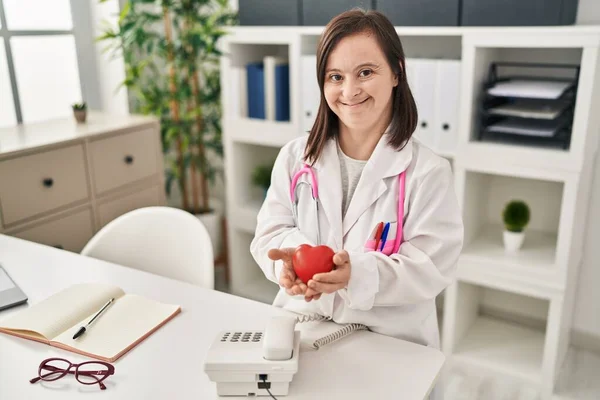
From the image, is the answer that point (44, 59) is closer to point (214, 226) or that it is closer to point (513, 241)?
point (214, 226)

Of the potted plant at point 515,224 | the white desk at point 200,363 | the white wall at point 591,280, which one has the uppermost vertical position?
the white desk at point 200,363

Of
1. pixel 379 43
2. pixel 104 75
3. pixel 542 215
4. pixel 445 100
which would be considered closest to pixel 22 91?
pixel 104 75

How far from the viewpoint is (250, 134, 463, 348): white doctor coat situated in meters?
1.16

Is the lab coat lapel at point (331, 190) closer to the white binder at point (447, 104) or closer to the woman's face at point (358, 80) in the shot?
the woman's face at point (358, 80)

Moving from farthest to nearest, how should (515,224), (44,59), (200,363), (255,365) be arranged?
(44,59), (515,224), (200,363), (255,365)

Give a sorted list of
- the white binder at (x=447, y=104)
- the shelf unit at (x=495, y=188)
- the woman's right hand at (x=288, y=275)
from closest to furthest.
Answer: the woman's right hand at (x=288, y=275) < the shelf unit at (x=495, y=188) < the white binder at (x=447, y=104)

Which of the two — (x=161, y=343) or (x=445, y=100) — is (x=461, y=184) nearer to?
(x=445, y=100)

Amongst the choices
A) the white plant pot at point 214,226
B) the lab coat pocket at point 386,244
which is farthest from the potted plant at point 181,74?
the lab coat pocket at point 386,244

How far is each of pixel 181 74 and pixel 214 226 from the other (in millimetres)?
822

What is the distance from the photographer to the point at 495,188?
2.45 meters

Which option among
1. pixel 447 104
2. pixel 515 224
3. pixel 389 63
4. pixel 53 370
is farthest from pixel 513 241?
pixel 53 370

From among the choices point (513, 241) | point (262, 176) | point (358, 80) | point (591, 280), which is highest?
point (358, 80)

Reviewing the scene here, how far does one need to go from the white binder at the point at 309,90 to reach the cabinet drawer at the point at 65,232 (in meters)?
0.96

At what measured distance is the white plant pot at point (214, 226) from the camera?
2957 millimetres
